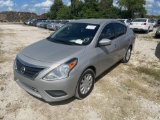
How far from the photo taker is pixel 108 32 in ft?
15.2

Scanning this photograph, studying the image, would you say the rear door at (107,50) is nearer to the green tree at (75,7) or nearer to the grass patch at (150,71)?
the grass patch at (150,71)

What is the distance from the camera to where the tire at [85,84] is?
3.55m

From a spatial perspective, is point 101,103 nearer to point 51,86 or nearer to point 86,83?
point 86,83

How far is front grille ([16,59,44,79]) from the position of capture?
3171 millimetres

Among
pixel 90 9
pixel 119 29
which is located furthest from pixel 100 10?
pixel 119 29

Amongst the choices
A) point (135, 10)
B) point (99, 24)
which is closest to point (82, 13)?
point (135, 10)

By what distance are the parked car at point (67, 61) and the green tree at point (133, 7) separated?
1890 inches

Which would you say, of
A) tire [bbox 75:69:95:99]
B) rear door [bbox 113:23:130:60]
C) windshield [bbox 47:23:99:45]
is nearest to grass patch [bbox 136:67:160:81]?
rear door [bbox 113:23:130:60]

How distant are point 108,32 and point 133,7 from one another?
4808cm

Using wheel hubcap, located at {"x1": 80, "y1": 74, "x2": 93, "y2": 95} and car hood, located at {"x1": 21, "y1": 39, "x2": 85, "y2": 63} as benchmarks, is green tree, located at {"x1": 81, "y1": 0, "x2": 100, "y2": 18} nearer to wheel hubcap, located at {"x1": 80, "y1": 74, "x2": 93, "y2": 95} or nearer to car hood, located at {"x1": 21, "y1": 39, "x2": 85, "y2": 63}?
car hood, located at {"x1": 21, "y1": 39, "x2": 85, "y2": 63}

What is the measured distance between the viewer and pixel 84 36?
4148mm

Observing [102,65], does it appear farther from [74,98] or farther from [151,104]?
[151,104]

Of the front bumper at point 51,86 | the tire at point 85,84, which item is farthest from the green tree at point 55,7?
the front bumper at point 51,86

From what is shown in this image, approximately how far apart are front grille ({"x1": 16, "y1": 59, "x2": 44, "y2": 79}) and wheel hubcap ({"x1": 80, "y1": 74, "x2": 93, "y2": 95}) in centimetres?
101
